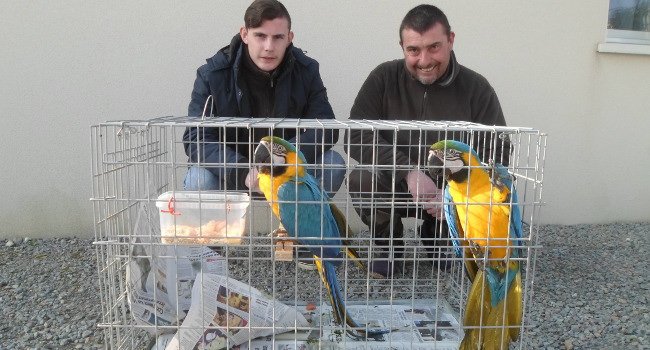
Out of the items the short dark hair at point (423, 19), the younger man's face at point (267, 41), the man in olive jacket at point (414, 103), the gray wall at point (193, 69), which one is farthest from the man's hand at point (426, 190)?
the gray wall at point (193, 69)

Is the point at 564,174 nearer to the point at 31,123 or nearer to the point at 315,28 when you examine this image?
the point at 315,28

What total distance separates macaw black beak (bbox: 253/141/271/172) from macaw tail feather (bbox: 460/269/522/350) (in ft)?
2.29

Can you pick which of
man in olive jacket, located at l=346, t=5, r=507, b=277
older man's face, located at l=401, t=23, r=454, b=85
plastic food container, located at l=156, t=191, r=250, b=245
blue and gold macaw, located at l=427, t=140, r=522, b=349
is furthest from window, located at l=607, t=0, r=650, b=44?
plastic food container, located at l=156, t=191, r=250, b=245

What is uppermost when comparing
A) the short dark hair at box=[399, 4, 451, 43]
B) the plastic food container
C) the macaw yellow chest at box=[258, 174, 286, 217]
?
the short dark hair at box=[399, 4, 451, 43]

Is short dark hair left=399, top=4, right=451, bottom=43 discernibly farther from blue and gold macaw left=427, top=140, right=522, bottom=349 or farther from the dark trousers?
blue and gold macaw left=427, top=140, right=522, bottom=349

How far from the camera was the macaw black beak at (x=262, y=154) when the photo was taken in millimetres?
1554

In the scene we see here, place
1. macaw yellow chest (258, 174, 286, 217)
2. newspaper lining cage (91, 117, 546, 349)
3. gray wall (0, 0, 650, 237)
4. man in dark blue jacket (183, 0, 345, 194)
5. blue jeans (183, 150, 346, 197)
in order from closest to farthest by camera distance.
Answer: newspaper lining cage (91, 117, 546, 349), macaw yellow chest (258, 174, 286, 217), blue jeans (183, 150, 346, 197), man in dark blue jacket (183, 0, 345, 194), gray wall (0, 0, 650, 237)

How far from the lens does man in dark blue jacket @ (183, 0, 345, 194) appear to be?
2191 mm

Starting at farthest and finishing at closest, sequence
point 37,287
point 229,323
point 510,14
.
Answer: point 510,14 < point 37,287 < point 229,323

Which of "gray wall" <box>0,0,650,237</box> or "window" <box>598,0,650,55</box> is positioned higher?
"window" <box>598,0,650,55</box>

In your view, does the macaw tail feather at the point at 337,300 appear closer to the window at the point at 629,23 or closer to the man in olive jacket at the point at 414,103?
the man in olive jacket at the point at 414,103

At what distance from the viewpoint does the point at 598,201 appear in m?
3.34

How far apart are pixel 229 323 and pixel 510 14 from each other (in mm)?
2348

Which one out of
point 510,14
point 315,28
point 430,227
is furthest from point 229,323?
point 510,14
